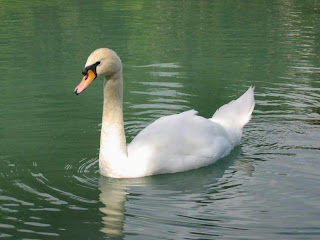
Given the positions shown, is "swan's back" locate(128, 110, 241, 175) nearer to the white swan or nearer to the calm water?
the white swan

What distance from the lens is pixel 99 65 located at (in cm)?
780

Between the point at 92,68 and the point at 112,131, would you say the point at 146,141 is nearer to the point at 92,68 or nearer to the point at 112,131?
the point at 112,131

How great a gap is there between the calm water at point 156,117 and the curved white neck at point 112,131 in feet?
0.67

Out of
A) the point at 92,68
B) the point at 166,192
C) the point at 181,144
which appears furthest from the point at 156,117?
the point at 92,68

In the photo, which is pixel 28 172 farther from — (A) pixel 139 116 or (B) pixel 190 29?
(B) pixel 190 29

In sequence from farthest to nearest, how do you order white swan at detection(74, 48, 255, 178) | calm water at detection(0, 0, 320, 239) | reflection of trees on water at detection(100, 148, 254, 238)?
white swan at detection(74, 48, 255, 178)
reflection of trees on water at detection(100, 148, 254, 238)
calm water at detection(0, 0, 320, 239)

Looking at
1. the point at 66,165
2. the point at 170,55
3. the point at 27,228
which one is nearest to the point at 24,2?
the point at 170,55

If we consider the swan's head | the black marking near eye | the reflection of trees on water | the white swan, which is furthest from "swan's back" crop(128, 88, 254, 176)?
the black marking near eye

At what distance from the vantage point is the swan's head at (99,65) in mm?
7684

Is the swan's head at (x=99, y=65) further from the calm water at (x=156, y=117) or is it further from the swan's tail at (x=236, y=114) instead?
the swan's tail at (x=236, y=114)

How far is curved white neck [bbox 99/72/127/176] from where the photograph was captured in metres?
8.16

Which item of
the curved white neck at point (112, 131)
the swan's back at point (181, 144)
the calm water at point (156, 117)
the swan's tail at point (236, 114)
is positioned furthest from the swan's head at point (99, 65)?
the swan's tail at point (236, 114)

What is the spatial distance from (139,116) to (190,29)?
10680 millimetres

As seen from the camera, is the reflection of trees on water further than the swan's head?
No
